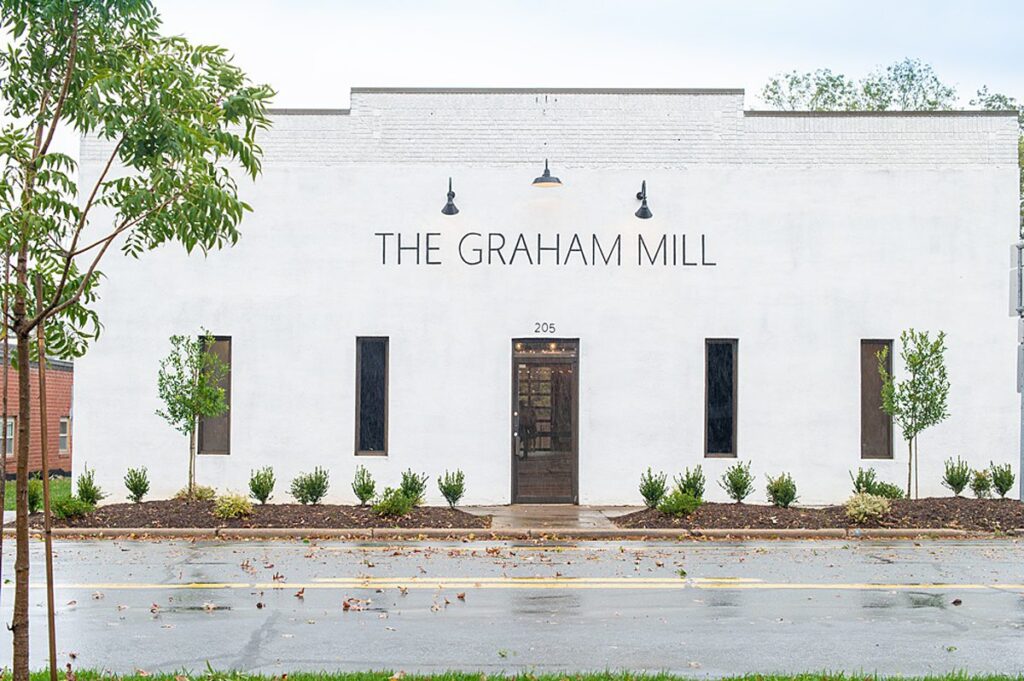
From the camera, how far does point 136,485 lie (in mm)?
20516

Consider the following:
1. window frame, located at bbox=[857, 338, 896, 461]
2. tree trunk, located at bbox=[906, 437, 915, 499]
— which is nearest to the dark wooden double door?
window frame, located at bbox=[857, 338, 896, 461]

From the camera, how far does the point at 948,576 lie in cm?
1337

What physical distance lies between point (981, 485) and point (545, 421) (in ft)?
23.9

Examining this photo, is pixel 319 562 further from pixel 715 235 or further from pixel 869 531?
pixel 715 235

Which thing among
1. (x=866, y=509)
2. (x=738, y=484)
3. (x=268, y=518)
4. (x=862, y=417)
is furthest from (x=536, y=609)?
(x=862, y=417)

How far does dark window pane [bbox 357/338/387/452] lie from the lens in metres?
21.5

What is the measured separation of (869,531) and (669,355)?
4995mm

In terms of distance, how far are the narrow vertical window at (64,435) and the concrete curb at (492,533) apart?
31.5 meters

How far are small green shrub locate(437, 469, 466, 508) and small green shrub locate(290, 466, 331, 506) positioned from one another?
1.90 m

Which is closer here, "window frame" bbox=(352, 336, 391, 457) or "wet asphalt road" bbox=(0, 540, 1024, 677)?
"wet asphalt road" bbox=(0, 540, 1024, 677)

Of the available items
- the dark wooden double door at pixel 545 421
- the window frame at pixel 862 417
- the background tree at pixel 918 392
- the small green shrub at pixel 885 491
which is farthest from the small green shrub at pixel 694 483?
the background tree at pixel 918 392

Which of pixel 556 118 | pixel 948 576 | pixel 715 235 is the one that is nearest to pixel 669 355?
pixel 715 235

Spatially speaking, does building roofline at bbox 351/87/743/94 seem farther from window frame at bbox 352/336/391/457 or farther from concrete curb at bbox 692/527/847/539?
concrete curb at bbox 692/527/847/539

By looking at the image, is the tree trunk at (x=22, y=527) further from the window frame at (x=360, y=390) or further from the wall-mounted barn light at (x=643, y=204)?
the wall-mounted barn light at (x=643, y=204)
